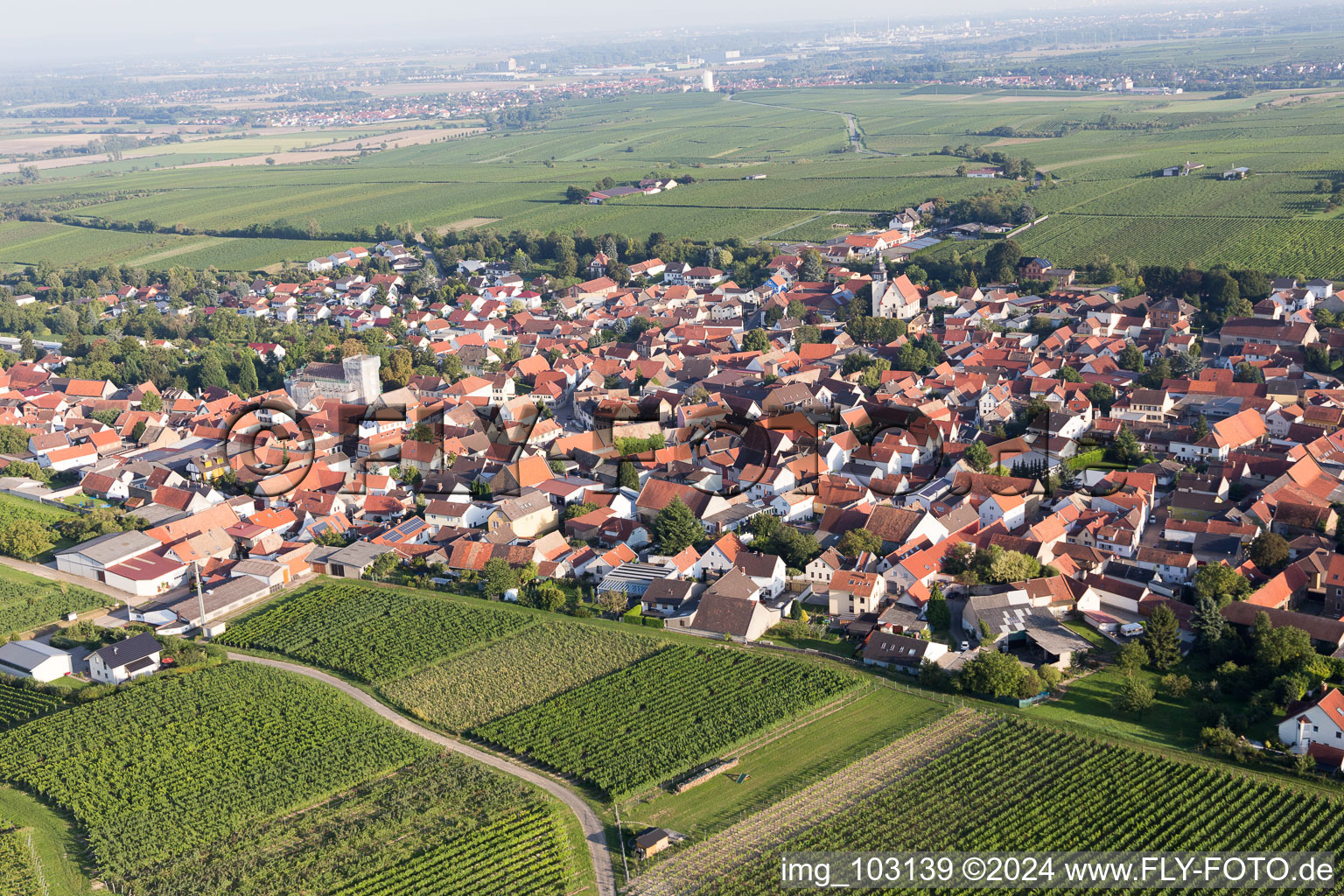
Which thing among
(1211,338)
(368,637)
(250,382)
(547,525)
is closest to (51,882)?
(368,637)

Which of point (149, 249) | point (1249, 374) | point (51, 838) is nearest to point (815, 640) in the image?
point (51, 838)

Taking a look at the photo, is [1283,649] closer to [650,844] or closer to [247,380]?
[650,844]

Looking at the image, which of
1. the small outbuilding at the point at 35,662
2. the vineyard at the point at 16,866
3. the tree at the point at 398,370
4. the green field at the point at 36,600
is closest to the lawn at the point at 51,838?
the vineyard at the point at 16,866

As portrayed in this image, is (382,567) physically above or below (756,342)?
below

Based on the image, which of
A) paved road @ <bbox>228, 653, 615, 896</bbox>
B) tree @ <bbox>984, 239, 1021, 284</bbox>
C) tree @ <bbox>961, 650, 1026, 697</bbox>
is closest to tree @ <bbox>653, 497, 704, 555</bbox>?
paved road @ <bbox>228, 653, 615, 896</bbox>

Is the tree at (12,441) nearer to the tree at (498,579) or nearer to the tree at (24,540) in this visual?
the tree at (24,540)

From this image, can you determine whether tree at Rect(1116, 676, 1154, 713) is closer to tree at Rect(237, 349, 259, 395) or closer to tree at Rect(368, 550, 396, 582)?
tree at Rect(368, 550, 396, 582)

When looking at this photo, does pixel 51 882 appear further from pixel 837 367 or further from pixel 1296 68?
pixel 1296 68
